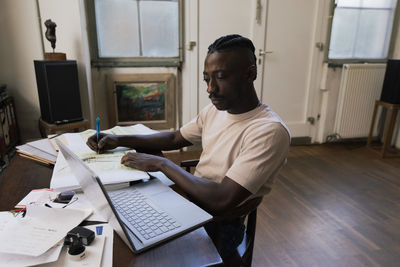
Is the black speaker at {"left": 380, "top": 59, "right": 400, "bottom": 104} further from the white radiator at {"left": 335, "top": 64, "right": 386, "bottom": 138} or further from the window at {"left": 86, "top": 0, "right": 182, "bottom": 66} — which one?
the window at {"left": 86, "top": 0, "right": 182, "bottom": 66}

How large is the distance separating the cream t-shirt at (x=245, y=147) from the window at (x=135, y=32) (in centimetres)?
204

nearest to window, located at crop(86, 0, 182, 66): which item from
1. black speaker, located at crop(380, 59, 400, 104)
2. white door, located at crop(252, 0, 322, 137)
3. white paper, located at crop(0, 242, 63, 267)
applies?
white door, located at crop(252, 0, 322, 137)

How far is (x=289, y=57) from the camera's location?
11.4ft

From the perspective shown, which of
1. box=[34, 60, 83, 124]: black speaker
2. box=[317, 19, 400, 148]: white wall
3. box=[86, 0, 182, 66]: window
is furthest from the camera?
box=[317, 19, 400, 148]: white wall

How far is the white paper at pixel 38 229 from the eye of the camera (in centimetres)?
64

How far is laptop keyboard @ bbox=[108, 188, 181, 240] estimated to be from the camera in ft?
2.38

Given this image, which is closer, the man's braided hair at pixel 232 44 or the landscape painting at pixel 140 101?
the man's braided hair at pixel 232 44

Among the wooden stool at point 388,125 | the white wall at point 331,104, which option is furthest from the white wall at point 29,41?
the wooden stool at point 388,125

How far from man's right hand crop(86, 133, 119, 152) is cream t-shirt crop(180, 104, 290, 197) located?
14.8 inches

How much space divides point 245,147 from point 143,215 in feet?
1.33

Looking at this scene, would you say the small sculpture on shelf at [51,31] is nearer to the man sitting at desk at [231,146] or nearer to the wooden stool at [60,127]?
the wooden stool at [60,127]

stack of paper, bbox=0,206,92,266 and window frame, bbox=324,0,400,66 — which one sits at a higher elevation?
window frame, bbox=324,0,400,66

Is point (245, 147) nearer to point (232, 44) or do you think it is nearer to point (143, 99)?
point (232, 44)

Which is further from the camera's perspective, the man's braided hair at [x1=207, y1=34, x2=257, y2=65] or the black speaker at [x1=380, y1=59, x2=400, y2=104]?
the black speaker at [x1=380, y1=59, x2=400, y2=104]
